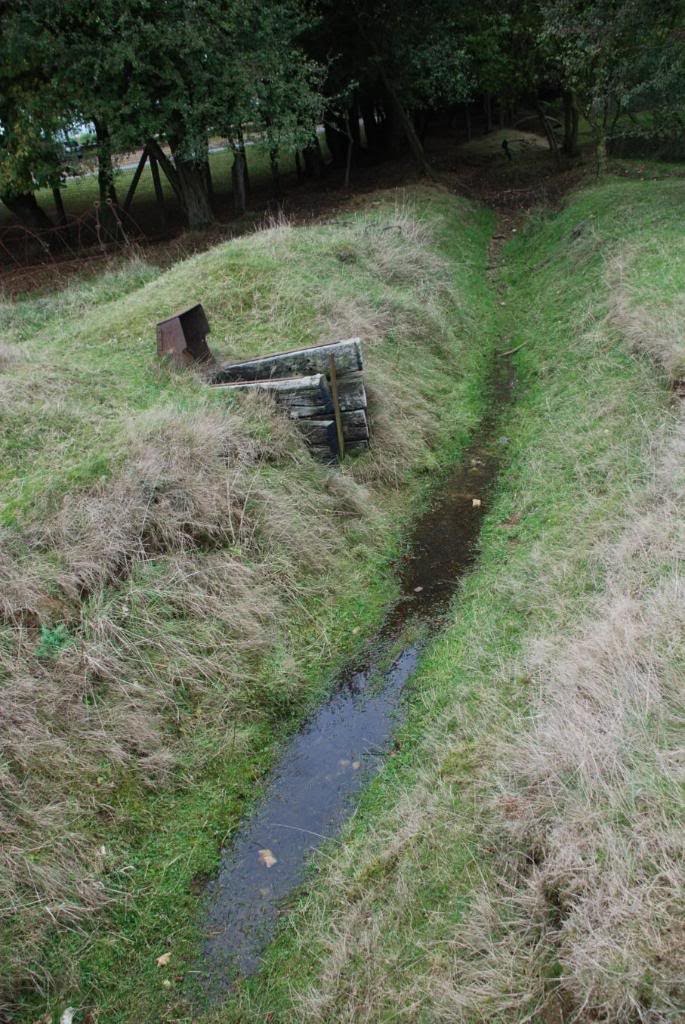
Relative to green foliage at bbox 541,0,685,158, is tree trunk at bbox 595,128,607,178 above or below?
below

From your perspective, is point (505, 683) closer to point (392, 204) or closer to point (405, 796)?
point (405, 796)

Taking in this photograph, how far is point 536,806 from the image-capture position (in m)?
3.86

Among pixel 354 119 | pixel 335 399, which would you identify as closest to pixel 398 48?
pixel 354 119

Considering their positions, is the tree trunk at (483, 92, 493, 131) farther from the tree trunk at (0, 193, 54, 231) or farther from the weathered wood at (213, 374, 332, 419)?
the weathered wood at (213, 374, 332, 419)

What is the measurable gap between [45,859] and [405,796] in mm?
2078

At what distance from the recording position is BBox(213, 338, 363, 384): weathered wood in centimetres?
830

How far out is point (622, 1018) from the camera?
2930 mm

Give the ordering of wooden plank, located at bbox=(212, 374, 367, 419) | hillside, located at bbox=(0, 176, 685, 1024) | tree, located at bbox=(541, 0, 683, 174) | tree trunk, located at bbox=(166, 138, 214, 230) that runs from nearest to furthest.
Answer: hillside, located at bbox=(0, 176, 685, 1024) → wooden plank, located at bbox=(212, 374, 367, 419) → tree, located at bbox=(541, 0, 683, 174) → tree trunk, located at bbox=(166, 138, 214, 230)

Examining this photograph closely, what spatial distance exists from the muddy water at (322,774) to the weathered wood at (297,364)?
208 cm

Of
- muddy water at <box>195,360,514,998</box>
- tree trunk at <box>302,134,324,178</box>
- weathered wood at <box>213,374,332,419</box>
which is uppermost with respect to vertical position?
tree trunk at <box>302,134,324,178</box>

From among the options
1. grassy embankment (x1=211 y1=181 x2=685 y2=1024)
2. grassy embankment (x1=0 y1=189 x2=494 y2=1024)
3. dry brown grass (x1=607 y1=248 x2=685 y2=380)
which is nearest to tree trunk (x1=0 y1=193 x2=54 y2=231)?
grassy embankment (x1=0 y1=189 x2=494 y2=1024)

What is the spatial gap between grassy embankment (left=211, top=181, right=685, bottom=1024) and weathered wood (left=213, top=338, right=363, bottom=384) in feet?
7.93

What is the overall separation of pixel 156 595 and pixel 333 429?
301cm

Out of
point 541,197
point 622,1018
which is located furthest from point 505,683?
point 541,197
